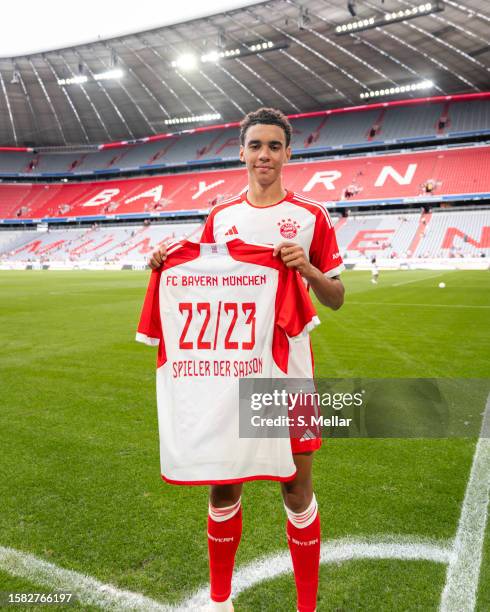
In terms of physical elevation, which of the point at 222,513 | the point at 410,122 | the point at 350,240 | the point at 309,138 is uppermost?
the point at 410,122

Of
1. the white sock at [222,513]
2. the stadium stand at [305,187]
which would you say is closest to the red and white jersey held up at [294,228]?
the white sock at [222,513]

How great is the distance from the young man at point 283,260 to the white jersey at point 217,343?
101 mm

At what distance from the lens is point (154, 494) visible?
2996 millimetres

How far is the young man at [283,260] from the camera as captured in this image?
6.53 ft

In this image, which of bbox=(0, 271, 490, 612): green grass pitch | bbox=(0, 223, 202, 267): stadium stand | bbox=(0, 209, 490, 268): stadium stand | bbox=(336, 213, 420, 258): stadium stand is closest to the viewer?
bbox=(0, 271, 490, 612): green grass pitch

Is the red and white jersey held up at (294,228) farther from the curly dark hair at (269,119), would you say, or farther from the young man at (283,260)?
the curly dark hair at (269,119)

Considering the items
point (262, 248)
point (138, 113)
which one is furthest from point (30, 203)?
point (262, 248)

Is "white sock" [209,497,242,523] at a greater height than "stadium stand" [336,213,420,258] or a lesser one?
greater

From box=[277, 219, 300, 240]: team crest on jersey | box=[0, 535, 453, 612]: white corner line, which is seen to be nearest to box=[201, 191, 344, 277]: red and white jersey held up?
box=[277, 219, 300, 240]: team crest on jersey

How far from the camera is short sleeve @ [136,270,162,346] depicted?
212 centimetres

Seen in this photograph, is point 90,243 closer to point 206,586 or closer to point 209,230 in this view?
point 209,230

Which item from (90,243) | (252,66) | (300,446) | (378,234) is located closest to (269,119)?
(300,446)

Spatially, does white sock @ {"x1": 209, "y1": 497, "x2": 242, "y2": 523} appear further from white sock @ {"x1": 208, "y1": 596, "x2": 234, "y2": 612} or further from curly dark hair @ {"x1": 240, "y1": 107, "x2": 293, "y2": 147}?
curly dark hair @ {"x1": 240, "y1": 107, "x2": 293, "y2": 147}

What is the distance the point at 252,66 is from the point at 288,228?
134 feet
